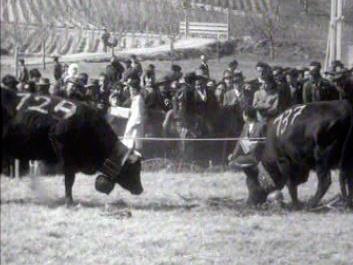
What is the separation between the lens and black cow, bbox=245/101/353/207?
191 inches

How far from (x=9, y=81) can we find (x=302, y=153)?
2237 mm

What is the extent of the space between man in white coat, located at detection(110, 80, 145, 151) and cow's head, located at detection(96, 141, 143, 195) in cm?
5

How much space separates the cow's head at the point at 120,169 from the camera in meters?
4.06

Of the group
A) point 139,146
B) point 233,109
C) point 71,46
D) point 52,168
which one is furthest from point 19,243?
point 233,109

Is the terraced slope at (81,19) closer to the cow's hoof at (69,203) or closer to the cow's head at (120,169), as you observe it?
the cow's head at (120,169)

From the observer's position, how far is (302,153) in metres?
4.95

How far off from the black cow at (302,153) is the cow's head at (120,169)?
99 cm

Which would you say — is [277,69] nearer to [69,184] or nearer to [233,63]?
[233,63]

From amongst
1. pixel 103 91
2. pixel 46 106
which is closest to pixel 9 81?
pixel 46 106

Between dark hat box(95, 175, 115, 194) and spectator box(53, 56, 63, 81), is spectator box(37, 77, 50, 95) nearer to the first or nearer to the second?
spectator box(53, 56, 63, 81)

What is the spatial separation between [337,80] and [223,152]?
0.78 meters

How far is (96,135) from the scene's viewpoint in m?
4.02

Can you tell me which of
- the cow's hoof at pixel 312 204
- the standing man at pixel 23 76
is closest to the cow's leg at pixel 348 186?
the cow's hoof at pixel 312 204

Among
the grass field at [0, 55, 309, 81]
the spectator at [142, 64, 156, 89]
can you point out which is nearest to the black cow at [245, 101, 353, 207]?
the grass field at [0, 55, 309, 81]
